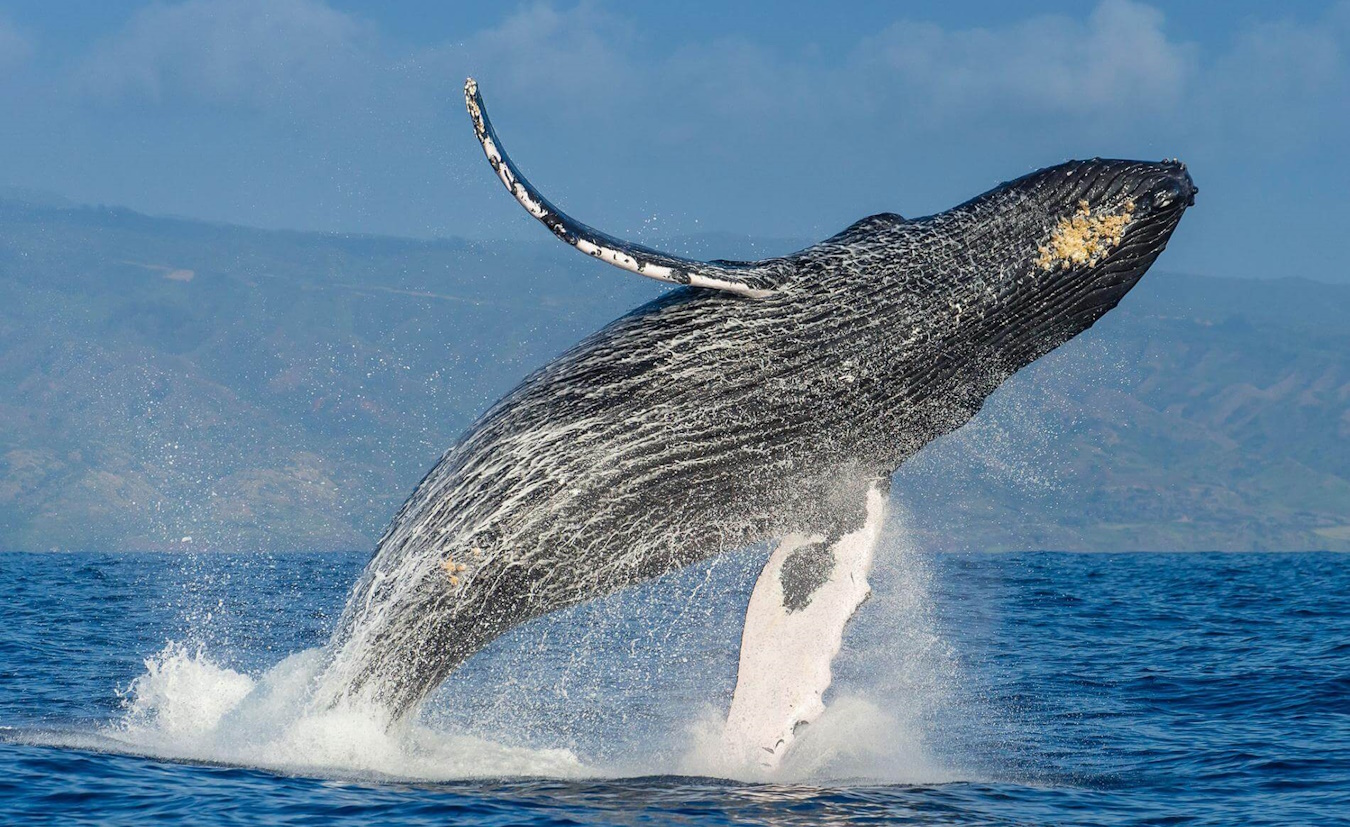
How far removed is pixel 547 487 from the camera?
10.0 meters

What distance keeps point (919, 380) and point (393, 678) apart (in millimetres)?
4396

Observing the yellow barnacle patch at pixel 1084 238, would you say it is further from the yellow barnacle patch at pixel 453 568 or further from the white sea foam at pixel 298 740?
the white sea foam at pixel 298 740

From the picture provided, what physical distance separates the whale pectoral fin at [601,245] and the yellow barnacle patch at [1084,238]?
2.13 meters

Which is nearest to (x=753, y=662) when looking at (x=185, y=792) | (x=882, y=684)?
(x=185, y=792)

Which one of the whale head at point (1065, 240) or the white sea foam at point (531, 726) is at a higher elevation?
the whale head at point (1065, 240)

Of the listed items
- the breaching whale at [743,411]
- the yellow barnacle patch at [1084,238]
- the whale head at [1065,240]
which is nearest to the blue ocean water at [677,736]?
the breaching whale at [743,411]

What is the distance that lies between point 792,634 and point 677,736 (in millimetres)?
2281

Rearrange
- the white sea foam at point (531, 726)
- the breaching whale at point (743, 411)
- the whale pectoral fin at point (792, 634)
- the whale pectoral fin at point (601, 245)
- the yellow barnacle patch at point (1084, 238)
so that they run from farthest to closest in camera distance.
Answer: the white sea foam at point (531, 726)
the whale pectoral fin at point (792, 634)
the yellow barnacle patch at point (1084, 238)
the breaching whale at point (743, 411)
the whale pectoral fin at point (601, 245)

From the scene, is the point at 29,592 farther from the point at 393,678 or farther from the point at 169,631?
the point at 393,678

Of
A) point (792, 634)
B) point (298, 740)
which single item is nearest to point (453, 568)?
point (298, 740)

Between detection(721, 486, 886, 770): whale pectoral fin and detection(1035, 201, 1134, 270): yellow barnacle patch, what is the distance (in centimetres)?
219

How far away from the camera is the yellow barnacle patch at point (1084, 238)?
33.4 ft

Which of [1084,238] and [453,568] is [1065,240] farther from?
[453,568]

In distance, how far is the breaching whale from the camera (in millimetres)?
9898
